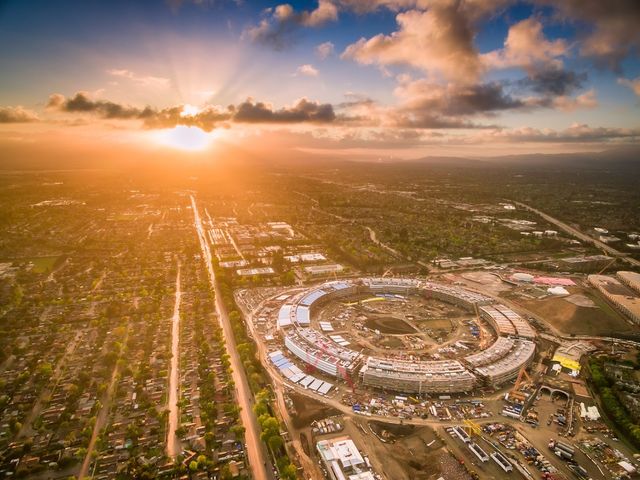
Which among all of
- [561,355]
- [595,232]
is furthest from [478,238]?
[561,355]

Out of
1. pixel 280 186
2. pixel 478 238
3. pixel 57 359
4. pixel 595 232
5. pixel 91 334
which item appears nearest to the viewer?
pixel 57 359

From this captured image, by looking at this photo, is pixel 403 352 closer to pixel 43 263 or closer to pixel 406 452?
pixel 406 452

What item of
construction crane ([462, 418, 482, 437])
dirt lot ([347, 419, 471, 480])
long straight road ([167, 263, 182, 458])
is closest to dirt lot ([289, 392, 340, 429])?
dirt lot ([347, 419, 471, 480])

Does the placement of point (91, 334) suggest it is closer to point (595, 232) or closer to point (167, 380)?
point (167, 380)

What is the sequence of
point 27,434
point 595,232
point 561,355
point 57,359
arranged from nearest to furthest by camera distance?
point 27,434
point 57,359
point 561,355
point 595,232

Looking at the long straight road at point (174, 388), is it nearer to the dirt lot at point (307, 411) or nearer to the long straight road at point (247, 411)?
the long straight road at point (247, 411)

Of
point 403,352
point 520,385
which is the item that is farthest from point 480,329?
point 403,352
